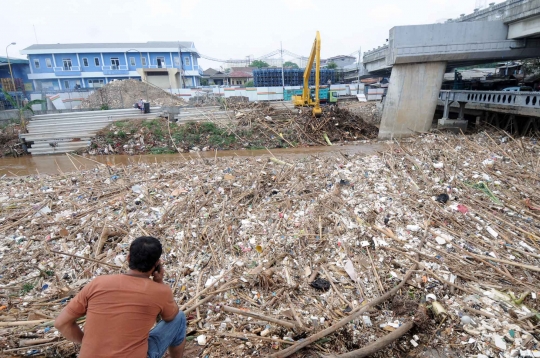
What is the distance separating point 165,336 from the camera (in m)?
2.23

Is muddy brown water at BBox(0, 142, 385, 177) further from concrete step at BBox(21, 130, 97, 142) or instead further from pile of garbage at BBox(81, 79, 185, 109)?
pile of garbage at BBox(81, 79, 185, 109)

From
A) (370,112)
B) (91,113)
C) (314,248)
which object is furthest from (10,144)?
(370,112)

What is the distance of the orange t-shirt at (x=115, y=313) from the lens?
180cm

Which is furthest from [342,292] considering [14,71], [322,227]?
[14,71]

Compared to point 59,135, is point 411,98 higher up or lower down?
higher up

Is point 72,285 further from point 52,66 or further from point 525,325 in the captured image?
point 52,66

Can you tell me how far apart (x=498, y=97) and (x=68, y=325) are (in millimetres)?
13904

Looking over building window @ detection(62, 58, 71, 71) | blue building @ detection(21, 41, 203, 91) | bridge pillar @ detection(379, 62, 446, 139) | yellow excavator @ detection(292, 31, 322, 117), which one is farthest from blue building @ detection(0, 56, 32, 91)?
bridge pillar @ detection(379, 62, 446, 139)

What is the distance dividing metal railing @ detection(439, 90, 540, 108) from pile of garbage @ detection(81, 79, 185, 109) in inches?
735

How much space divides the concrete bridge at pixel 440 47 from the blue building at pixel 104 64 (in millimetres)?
26624

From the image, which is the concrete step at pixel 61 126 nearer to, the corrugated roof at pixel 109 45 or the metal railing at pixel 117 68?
the metal railing at pixel 117 68

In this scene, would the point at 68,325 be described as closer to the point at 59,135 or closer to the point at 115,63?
the point at 59,135

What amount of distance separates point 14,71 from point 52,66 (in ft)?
11.5

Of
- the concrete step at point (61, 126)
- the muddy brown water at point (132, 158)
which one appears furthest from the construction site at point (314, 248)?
the concrete step at point (61, 126)
